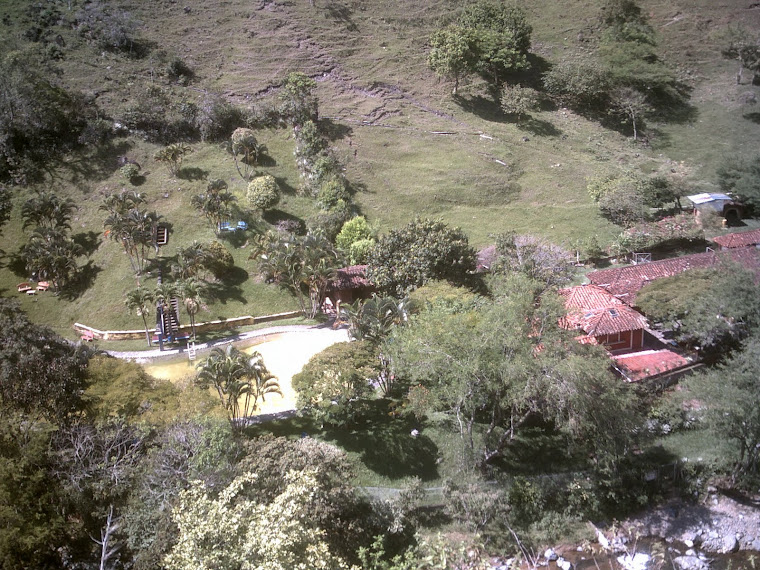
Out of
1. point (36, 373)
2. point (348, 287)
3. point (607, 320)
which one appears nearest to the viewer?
point (36, 373)

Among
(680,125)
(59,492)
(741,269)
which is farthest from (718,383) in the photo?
(680,125)

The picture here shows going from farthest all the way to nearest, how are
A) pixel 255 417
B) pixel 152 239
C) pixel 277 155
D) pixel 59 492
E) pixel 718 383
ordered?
pixel 277 155
pixel 152 239
pixel 255 417
pixel 718 383
pixel 59 492

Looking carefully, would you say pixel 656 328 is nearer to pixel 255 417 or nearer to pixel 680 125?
pixel 255 417

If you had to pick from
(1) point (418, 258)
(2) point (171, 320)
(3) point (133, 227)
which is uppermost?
(3) point (133, 227)

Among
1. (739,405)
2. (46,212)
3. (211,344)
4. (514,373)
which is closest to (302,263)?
(211,344)

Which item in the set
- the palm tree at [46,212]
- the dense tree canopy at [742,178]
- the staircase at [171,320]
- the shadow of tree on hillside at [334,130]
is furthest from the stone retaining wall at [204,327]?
the dense tree canopy at [742,178]

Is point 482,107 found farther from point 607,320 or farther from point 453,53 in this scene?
point 607,320
